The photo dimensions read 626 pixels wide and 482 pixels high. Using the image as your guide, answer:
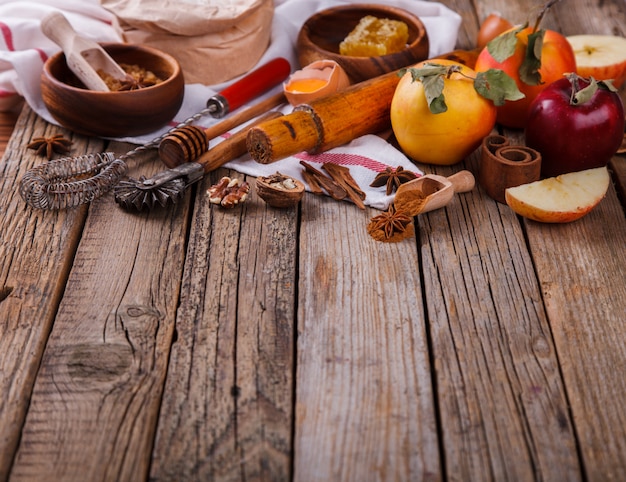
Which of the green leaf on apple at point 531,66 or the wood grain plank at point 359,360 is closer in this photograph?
the wood grain plank at point 359,360

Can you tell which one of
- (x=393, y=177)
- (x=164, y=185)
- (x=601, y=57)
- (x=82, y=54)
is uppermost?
(x=82, y=54)

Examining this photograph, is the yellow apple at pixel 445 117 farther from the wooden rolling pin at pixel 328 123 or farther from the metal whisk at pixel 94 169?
the metal whisk at pixel 94 169

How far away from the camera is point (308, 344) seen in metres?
1.21

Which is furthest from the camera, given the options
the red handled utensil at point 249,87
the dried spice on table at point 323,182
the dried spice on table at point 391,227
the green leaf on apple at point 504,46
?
A: the red handled utensil at point 249,87

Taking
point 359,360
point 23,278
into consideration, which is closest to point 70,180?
point 23,278

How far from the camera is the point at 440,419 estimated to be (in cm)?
109

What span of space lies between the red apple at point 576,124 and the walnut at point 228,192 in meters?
0.60

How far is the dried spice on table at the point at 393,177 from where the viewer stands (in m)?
1.56

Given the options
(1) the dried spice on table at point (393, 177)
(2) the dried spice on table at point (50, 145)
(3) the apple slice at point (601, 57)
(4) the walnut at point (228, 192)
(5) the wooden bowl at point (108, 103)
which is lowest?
(3) the apple slice at point (601, 57)

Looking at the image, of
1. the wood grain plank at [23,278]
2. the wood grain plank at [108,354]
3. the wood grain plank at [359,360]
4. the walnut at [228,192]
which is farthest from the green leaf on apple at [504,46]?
the wood grain plank at [23,278]

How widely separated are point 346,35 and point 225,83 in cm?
36

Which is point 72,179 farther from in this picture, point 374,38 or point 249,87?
point 374,38

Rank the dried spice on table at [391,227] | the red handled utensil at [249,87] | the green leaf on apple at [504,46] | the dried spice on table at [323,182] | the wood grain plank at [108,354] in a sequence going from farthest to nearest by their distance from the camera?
the red handled utensil at [249,87], the green leaf on apple at [504,46], the dried spice on table at [323,182], the dried spice on table at [391,227], the wood grain plank at [108,354]

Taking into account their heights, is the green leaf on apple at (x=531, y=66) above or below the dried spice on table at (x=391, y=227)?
above
